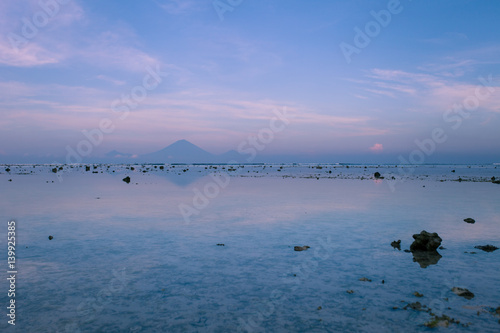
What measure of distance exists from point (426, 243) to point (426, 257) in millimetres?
1021

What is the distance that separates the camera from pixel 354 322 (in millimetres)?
6961

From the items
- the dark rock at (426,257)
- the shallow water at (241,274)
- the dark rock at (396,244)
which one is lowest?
the shallow water at (241,274)

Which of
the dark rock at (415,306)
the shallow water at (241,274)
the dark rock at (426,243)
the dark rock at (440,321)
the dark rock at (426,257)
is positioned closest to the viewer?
the dark rock at (440,321)

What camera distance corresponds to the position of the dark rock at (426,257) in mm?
11070

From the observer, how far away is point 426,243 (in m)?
12.7

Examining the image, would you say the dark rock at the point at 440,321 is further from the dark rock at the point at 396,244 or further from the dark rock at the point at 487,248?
the dark rock at the point at 487,248

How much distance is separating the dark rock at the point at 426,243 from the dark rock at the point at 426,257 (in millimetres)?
244

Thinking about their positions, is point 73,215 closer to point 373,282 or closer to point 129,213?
point 129,213

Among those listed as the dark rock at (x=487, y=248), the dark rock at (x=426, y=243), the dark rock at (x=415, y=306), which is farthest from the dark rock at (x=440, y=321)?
the dark rock at (x=487, y=248)

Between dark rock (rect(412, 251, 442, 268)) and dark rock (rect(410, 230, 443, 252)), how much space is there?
24 cm

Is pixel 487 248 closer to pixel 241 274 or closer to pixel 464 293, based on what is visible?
pixel 464 293

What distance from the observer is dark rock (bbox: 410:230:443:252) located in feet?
41.2

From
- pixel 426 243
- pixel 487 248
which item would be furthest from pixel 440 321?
pixel 487 248

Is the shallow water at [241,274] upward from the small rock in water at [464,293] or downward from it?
downward
